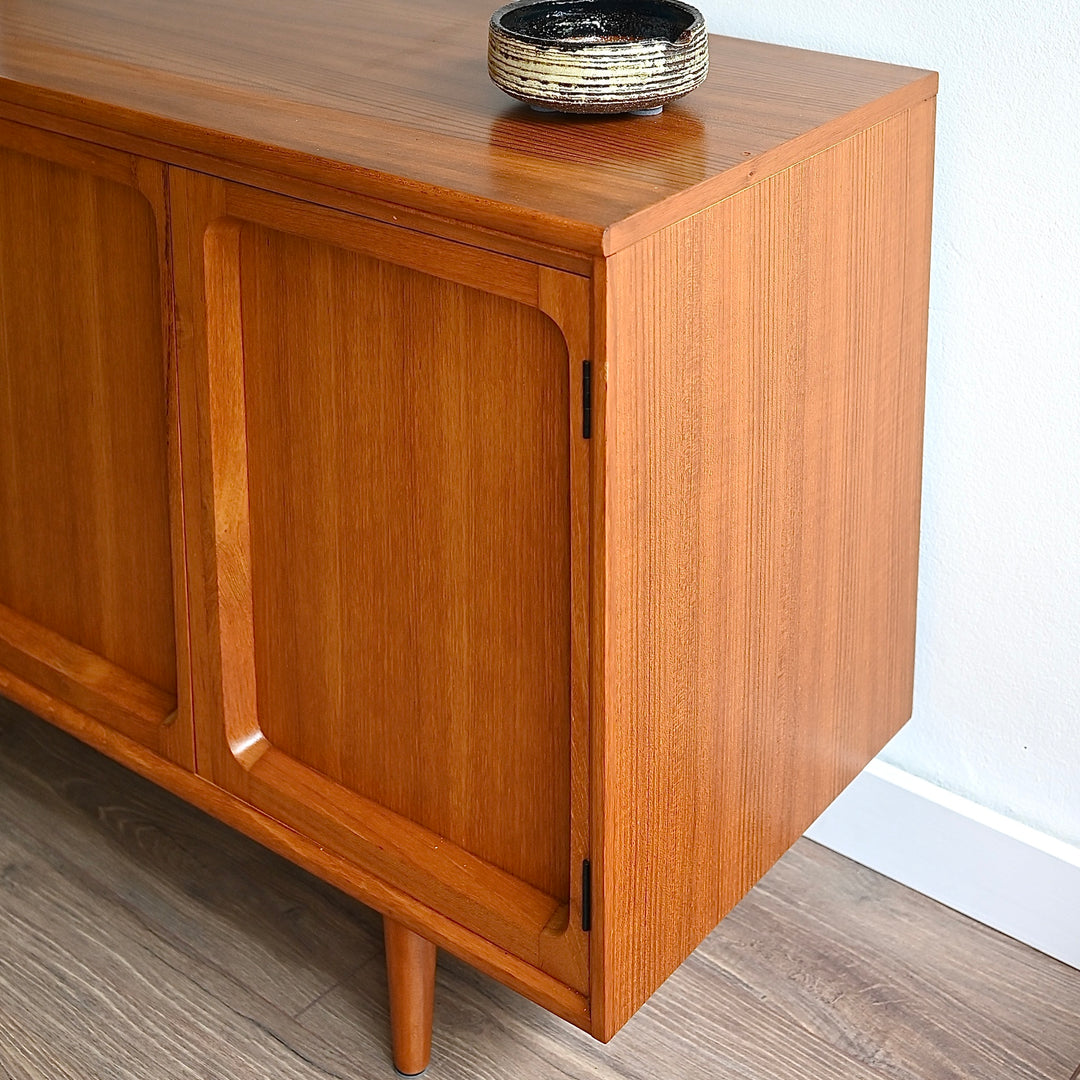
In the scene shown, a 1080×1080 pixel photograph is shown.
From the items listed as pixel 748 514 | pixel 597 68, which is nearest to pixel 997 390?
pixel 748 514

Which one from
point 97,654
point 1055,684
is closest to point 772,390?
point 1055,684

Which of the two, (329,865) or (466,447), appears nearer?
(466,447)

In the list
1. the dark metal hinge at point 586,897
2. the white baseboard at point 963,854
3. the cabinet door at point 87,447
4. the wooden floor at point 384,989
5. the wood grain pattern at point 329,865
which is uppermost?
the cabinet door at point 87,447

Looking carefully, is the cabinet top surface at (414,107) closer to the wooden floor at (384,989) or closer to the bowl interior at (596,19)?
the bowl interior at (596,19)

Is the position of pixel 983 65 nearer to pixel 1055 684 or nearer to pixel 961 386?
pixel 961 386

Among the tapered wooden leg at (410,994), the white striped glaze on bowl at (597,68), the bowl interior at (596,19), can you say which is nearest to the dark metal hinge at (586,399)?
the white striped glaze on bowl at (597,68)

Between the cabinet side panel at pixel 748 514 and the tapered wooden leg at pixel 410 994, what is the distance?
0.70 ft

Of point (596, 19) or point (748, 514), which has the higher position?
point (596, 19)

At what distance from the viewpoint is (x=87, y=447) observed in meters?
1.10

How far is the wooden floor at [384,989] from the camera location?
115 centimetres

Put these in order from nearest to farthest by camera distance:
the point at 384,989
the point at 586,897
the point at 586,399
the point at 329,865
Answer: the point at 586,399 < the point at 586,897 < the point at 329,865 < the point at 384,989

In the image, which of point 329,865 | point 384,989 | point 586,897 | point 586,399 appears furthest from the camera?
point 384,989

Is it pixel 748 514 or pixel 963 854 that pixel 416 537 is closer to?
pixel 748 514

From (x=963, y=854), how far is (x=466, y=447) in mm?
653
